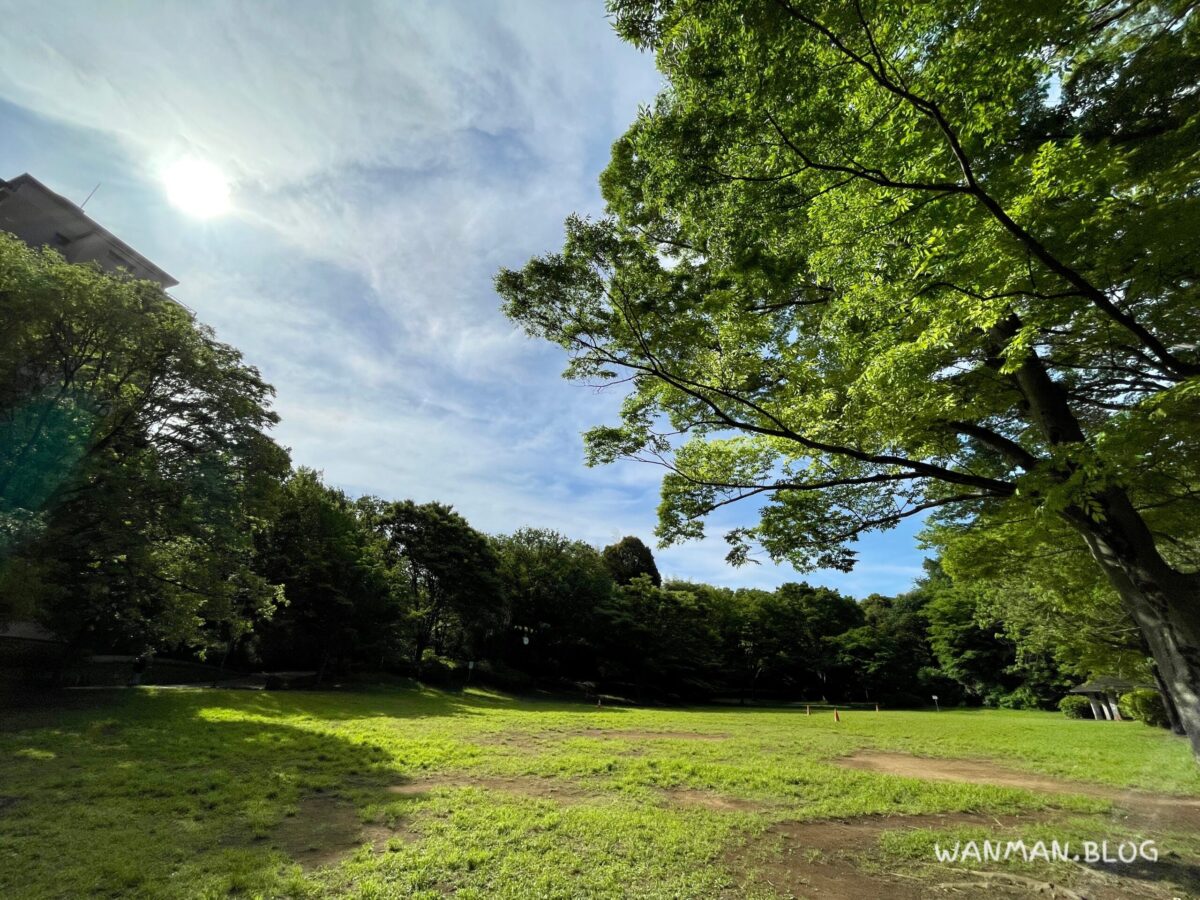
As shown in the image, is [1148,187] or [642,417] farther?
[642,417]

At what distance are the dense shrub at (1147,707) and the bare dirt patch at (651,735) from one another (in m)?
21.4

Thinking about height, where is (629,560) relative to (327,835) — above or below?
above

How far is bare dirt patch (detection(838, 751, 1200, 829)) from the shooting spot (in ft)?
23.2

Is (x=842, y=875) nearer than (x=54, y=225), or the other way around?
(x=842, y=875)

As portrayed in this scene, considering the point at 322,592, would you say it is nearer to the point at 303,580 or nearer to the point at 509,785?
the point at 303,580

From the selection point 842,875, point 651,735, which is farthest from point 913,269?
point 651,735

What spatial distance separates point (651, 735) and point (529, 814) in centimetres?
903

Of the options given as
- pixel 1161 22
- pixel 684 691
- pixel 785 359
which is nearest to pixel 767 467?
pixel 785 359

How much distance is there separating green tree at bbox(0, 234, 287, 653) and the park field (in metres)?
3.33

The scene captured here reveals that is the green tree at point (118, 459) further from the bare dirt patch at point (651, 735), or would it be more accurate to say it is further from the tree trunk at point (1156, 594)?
the tree trunk at point (1156, 594)

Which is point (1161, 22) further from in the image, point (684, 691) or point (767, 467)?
point (684, 691)

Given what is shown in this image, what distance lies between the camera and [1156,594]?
5.36 meters

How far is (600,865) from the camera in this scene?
179 inches

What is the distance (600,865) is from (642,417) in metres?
5.68
